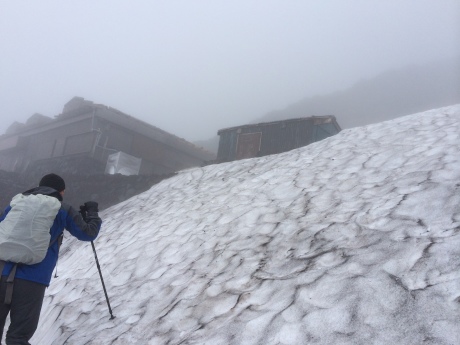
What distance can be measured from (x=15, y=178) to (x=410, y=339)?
28.0 metres

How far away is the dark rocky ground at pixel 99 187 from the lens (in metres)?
18.6

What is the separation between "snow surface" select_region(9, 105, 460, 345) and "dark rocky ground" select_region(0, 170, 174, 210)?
10665 mm

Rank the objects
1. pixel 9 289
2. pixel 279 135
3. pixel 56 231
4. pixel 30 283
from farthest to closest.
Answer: pixel 279 135 → pixel 56 231 → pixel 30 283 → pixel 9 289

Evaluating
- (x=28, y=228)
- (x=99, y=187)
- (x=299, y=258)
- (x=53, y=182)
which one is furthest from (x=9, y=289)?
(x=99, y=187)

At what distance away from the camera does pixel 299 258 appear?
4.25 meters

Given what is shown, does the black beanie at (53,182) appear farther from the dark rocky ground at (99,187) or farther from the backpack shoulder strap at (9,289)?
the dark rocky ground at (99,187)

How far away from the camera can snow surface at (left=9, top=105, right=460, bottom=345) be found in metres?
3.08

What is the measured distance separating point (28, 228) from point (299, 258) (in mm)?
2932

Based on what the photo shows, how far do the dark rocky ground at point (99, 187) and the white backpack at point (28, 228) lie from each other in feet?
43.9

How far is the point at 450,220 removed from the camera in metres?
3.83

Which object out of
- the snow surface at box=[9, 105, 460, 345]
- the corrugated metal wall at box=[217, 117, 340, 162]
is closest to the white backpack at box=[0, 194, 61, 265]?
the snow surface at box=[9, 105, 460, 345]

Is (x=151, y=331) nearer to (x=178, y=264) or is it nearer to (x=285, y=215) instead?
(x=178, y=264)

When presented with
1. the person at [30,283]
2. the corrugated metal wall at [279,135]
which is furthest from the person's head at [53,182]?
the corrugated metal wall at [279,135]

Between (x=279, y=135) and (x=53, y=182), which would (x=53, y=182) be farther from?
(x=279, y=135)
